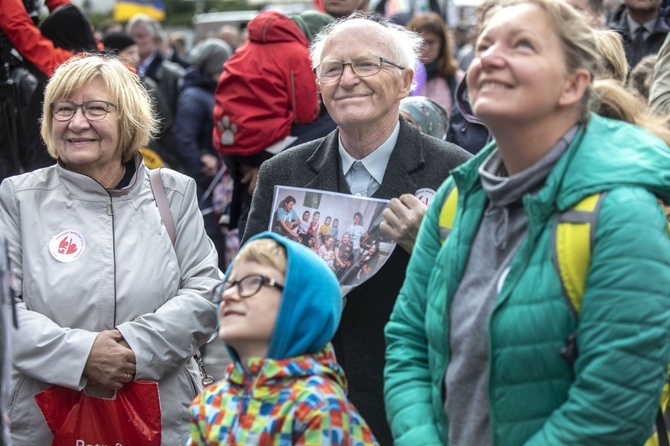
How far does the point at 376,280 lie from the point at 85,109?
1347 millimetres

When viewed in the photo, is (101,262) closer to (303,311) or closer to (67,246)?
(67,246)

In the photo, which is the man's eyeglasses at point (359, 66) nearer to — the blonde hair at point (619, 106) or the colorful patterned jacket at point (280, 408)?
the blonde hair at point (619, 106)

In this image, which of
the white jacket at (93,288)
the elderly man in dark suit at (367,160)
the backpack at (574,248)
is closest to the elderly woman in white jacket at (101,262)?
the white jacket at (93,288)

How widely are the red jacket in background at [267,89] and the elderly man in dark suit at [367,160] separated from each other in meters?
1.59

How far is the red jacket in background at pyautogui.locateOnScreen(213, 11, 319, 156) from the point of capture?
18.6 feet

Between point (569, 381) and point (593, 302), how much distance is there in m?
0.23

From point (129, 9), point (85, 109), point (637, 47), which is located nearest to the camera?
point (85, 109)

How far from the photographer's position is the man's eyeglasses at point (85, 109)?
4129 millimetres

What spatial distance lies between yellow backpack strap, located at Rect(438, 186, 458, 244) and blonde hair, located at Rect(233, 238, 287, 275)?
0.47 m

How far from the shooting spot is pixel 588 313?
2502 millimetres

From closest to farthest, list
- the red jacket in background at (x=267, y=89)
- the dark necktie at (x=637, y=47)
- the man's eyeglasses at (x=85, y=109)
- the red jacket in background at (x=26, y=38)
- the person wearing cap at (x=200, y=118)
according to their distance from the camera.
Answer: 1. the man's eyeglasses at (x=85, y=109)
2. the red jacket in background at (x=267, y=89)
3. the red jacket in background at (x=26, y=38)
4. the dark necktie at (x=637, y=47)
5. the person wearing cap at (x=200, y=118)

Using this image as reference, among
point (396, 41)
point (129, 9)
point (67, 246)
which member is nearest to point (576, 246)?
point (396, 41)

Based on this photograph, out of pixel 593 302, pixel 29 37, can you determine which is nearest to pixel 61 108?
pixel 29 37

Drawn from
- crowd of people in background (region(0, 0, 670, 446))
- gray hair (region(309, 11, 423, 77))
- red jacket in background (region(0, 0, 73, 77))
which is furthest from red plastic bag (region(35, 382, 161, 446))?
red jacket in background (region(0, 0, 73, 77))
